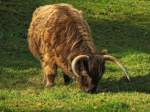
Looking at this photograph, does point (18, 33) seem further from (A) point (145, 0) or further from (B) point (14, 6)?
(A) point (145, 0)

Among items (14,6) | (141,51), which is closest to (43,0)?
(14,6)

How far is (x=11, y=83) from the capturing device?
1530 cm

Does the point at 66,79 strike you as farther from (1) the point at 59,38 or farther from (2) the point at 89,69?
(2) the point at 89,69

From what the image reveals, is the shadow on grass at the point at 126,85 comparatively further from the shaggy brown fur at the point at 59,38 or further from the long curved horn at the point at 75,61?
the shaggy brown fur at the point at 59,38

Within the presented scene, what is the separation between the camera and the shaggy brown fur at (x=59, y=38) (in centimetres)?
1396

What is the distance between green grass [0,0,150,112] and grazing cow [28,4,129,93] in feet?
1.24

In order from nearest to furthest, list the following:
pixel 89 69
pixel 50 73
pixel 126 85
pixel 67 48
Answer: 1. pixel 89 69
2. pixel 67 48
3. pixel 50 73
4. pixel 126 85

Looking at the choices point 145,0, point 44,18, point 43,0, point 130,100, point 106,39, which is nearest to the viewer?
point 130,100

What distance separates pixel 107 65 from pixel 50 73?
3368 millimetres

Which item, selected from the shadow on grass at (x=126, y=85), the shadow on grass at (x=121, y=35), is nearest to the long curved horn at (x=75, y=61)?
the shadow on grass at (x=126, y=85)

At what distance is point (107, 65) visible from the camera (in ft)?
58.1

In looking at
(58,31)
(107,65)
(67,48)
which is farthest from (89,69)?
(107,65)

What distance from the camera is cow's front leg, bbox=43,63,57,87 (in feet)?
48.1

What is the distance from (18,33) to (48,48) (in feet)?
24.0
